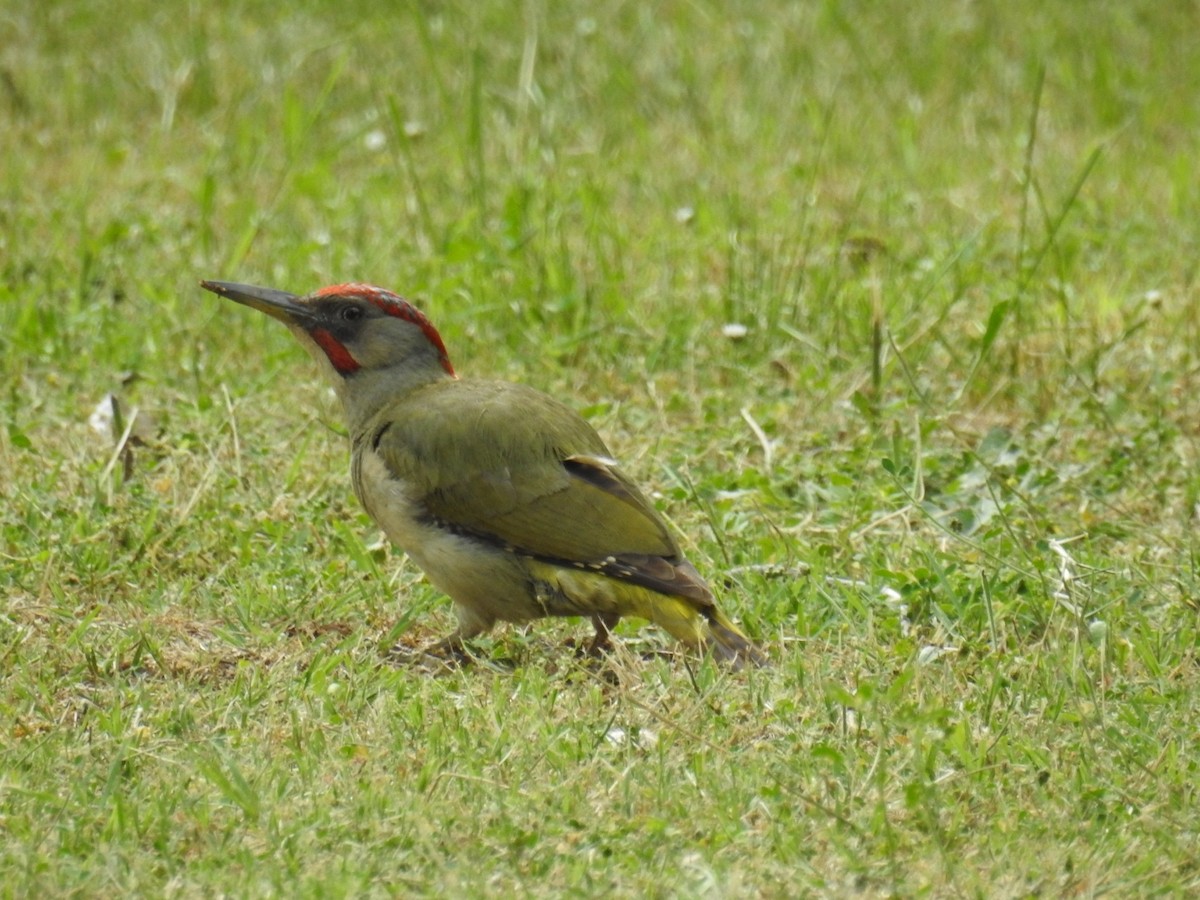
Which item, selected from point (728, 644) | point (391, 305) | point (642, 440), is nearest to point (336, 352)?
point (391, 305)

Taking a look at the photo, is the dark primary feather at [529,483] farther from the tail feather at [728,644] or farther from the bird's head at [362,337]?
the bird's head at [362,337]

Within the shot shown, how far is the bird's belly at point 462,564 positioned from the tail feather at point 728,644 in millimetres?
472

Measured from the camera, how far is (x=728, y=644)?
4332mm

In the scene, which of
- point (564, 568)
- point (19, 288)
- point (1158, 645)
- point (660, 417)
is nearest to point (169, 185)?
point (19, 288)

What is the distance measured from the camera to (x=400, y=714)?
400 cm

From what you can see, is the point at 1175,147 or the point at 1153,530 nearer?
the point at 1153,530

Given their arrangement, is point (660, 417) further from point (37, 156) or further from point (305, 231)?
point (37, 156)

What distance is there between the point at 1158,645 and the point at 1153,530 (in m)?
0.80

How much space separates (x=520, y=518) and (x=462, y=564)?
0.19 m

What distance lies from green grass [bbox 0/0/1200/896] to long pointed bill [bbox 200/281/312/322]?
497mm

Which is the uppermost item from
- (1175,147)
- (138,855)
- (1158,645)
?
(138,855)

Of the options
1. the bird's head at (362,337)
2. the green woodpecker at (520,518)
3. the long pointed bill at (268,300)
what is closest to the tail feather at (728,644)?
the green woodpecker at (520,518)

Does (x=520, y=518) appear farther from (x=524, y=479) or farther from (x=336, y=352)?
(x=336, y=352)

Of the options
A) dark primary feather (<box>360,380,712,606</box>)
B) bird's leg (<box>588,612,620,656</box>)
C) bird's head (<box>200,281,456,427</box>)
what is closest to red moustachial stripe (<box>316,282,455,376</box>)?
bird's head (<box>200,281,456,427</box>)
